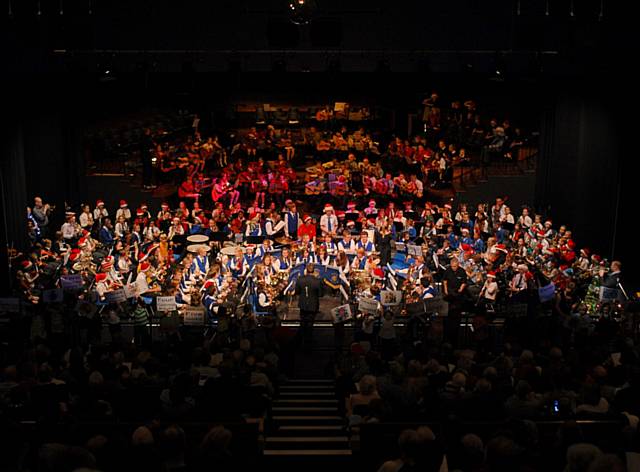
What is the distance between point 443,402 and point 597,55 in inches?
569

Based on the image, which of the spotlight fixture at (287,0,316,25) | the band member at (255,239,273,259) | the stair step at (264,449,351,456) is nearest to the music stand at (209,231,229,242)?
the band member at (255,239,273,259)

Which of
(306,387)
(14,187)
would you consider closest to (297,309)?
(306,387)

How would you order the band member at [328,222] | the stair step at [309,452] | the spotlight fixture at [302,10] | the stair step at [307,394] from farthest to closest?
the band member at [328,222]
the spotlight fixture at [302,10]
the stair step at [307,394]
the stair step at [309,452]

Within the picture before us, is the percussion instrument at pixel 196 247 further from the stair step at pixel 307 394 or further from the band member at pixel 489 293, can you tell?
the stair step at pixel 307 394

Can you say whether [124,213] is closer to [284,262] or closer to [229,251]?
[229,251]

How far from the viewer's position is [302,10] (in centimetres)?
1628

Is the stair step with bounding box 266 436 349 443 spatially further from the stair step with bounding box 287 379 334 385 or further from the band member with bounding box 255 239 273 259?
the band member with bounding box 255 239 273 259

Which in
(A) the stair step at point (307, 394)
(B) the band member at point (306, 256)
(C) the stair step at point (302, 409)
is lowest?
(A) the stair step at point (307, 394)

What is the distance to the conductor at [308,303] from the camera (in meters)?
14.9

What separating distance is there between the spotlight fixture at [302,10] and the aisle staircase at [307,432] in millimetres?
8284

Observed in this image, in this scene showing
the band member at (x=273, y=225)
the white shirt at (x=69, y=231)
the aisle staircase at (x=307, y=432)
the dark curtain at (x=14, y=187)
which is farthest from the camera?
the band member at (x=273, y=225)

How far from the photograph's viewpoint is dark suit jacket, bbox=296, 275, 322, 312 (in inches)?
586

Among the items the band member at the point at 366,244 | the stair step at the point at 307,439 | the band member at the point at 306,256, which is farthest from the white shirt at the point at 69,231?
the stair step at the point at 307,439

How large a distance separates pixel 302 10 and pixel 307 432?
34.1 ft
